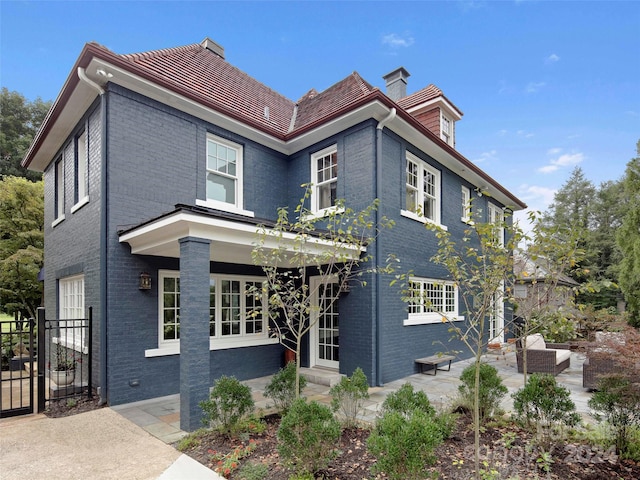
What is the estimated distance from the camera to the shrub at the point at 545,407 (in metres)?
4.33

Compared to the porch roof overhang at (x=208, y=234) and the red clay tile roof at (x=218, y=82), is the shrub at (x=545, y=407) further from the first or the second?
the red clay tile roof at (x=218, y=82)

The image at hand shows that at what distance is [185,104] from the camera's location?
7.46 metres

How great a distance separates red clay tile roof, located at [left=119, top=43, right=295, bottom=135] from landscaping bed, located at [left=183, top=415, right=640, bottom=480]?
→ 6.47 meters

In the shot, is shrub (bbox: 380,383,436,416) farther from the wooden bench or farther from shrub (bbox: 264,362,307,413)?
the wooden bench

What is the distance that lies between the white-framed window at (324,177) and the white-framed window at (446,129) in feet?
14.8

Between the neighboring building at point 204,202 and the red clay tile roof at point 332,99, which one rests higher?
the red clay tile roof at point 332,99

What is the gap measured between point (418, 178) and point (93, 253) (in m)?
7.87

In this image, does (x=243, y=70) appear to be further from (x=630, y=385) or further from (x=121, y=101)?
(x=630, y=385)

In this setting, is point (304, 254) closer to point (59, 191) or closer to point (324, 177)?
point (324, 177)

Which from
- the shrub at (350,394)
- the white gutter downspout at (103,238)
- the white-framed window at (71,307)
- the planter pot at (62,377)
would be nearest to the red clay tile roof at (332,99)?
Answer: the white gutter downspout at (103,238)

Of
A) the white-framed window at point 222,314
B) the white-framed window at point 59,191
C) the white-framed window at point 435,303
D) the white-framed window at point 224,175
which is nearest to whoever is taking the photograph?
the white-framed window at point 222,314

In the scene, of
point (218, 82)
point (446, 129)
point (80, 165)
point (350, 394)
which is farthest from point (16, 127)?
point (350, 394)

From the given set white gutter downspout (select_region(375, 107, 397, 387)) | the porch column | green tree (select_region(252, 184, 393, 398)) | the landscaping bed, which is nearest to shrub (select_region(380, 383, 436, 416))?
the landscaping bed

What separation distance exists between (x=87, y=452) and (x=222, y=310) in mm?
3825
